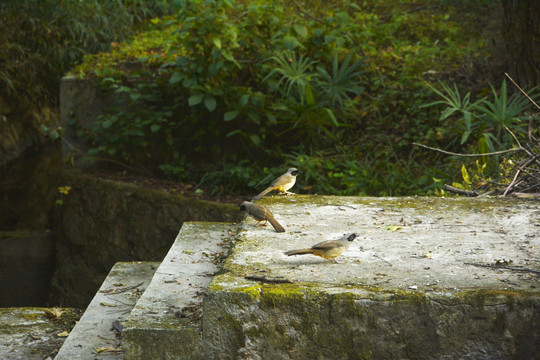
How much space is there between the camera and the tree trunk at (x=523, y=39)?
19.3ft

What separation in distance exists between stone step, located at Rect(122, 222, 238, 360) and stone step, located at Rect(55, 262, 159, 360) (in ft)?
1.05

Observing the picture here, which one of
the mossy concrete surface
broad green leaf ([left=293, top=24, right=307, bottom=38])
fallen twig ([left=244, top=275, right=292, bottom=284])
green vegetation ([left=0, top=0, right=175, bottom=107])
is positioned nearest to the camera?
the mossy concrete surface

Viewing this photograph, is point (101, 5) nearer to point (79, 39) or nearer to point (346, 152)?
point (79, 39)

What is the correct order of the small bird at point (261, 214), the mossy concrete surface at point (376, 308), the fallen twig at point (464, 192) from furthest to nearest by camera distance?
the fallen twig at point (464, 192) → the small bird at point (261, 214) → the mossy concrete surface at point (376, 308)

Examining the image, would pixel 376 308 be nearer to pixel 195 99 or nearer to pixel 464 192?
pixel 464 192

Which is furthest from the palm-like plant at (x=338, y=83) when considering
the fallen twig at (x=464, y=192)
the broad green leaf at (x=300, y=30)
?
the fallen twig at (x=464, y=192)

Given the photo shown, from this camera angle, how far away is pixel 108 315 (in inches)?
129

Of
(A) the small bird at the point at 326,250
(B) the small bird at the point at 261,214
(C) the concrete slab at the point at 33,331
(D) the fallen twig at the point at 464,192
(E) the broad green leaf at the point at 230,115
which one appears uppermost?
(A) the small bird at the point at 326,250

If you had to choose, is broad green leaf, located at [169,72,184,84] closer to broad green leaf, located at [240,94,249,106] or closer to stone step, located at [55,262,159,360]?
broad green leaf, located at [240,94,249,106]

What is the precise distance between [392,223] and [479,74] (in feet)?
13.2

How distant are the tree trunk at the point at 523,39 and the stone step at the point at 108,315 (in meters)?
4.21

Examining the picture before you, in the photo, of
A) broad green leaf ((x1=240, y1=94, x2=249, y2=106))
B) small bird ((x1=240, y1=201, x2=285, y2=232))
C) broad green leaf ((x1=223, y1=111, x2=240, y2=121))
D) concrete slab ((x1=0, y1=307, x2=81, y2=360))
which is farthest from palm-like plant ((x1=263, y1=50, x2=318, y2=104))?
concrete slab ((x1=0, y1=307, x2=81, y2=360))

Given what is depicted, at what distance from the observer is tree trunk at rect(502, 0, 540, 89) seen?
5.88m

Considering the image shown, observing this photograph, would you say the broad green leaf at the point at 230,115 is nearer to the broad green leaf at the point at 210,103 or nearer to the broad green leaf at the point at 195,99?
the broad green leaf at the point at 210,103
